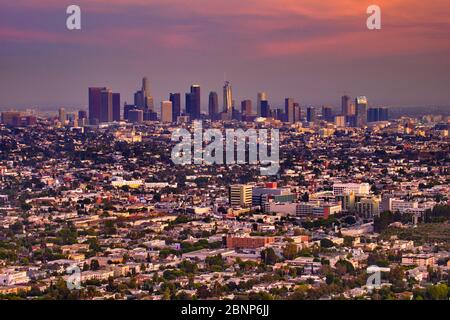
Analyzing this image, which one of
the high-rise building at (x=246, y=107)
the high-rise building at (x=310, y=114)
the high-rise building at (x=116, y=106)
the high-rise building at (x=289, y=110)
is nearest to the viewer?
the high-rise building at (x=246, y=107)

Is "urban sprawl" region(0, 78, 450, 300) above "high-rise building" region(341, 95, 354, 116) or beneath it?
beneath

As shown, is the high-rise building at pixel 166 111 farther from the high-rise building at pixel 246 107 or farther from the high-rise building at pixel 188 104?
the high-rise building at pixel 246 107

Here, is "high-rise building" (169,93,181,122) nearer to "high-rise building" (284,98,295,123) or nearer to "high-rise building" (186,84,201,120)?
"high-rise building" (186,84,201,120)

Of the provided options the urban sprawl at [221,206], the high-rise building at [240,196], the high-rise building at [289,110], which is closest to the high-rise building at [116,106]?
the urban sprawl at [221,206]

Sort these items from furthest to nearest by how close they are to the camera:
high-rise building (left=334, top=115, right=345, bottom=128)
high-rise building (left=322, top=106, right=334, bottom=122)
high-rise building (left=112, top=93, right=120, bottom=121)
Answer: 1. high-rise building (left=334, top=115, right=345, bottom=128)
2. high-rise building (left=322, top=106, right=334, bottom=122)
3. high-rise building (left=112, top=93, right=120, bottom=121)

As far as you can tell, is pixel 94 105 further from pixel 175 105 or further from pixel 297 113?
pixel 297 113

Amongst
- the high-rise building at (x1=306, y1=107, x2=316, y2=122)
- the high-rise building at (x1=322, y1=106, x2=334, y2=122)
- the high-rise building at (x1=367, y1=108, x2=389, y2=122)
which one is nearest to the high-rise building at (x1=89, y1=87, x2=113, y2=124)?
the high-rise building at (x1=306, y1=107, x2=316, y2=122)
